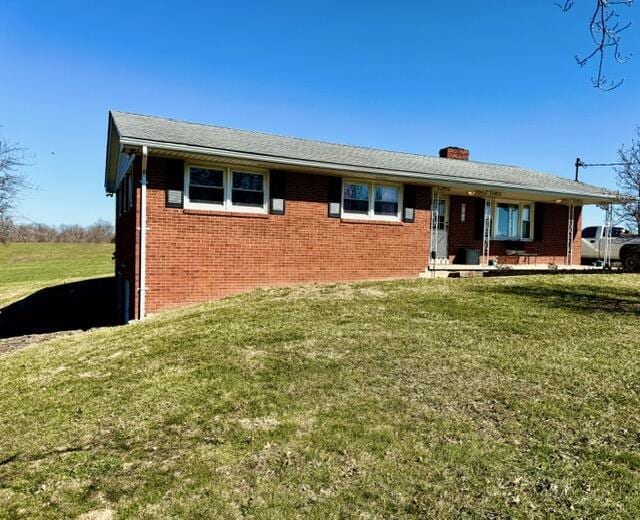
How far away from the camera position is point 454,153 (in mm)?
19938

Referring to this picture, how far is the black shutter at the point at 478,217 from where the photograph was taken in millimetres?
16344

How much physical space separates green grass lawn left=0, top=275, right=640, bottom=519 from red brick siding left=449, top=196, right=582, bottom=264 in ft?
26.4

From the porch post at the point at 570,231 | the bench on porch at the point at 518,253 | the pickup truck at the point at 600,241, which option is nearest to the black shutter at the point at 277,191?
the bench on porch at the point at 518,253

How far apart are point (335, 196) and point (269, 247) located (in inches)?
85.7

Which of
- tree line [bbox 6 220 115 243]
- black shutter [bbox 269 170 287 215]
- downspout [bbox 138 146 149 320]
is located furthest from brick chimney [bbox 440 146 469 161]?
tree line [bbox 6 220 115 243]

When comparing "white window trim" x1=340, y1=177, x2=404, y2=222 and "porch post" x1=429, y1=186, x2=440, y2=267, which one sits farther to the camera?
"porch post" x1=429, y1=186, x2=440, y2=267

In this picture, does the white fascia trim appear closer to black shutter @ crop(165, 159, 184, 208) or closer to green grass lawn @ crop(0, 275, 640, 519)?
black shutter @ crop(165, 159, 184, 208)

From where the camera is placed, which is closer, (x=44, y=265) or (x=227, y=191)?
(x=227, y=191)

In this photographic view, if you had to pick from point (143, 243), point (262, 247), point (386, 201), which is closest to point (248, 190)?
point (262, 247)

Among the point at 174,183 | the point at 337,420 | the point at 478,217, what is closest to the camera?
the point at 337,420

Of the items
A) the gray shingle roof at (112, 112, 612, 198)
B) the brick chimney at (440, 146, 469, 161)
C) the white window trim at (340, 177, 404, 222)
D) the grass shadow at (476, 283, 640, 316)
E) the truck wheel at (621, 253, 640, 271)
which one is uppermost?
the brick chimney at (440, 146, 469, 161)

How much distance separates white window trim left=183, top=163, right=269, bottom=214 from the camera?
1071 cm

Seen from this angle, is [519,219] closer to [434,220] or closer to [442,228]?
[442,228]

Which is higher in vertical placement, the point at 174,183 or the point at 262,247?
the point at 174,183
